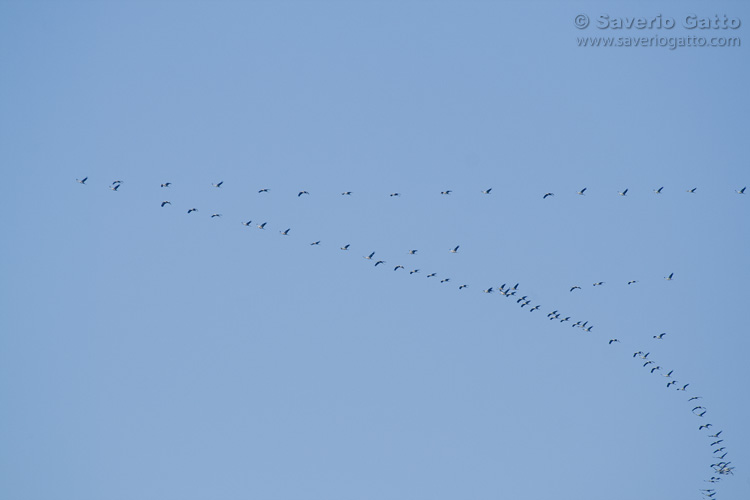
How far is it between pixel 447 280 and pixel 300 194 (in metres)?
15.8

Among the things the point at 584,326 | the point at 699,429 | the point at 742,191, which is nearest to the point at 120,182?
the point at 584,326

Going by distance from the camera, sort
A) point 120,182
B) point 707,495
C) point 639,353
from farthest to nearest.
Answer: point 707,495, point 639,353, point 120,182

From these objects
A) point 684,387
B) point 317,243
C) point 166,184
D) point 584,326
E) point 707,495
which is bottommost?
point 707,495

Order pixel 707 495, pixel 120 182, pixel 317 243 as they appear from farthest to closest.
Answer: pixel 707 495 → pixel 317 243 → pixel 120 182

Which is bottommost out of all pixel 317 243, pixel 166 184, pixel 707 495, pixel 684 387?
pixel 707 495

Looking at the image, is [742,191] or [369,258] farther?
[369,258]

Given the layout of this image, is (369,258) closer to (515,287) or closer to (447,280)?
(447,280)

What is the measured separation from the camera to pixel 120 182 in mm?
70562

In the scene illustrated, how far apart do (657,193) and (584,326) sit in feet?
49.2

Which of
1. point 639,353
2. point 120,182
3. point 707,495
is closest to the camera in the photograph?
point 120,182

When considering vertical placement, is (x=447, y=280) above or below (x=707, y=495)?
above

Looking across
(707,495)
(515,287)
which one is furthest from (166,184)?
(707,495)

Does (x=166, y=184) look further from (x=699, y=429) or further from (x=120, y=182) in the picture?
(x=699, y=429)

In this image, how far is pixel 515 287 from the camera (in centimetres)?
7725
